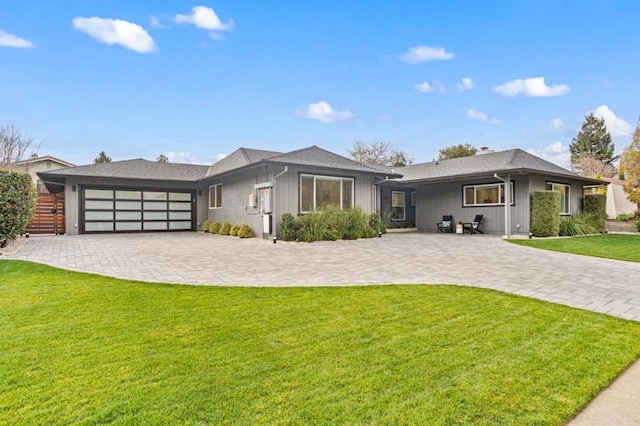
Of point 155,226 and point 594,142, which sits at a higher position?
point 594,142

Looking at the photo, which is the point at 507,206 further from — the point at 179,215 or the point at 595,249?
the point at 179,215

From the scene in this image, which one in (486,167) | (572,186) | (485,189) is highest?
(486,167)

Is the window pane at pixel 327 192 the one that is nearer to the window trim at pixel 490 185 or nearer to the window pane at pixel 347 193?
the window pane at pixel 347 193

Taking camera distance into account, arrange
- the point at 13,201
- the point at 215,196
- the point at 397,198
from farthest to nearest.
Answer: the point at 397,198 < the point at 215,196 < the point at 13,201

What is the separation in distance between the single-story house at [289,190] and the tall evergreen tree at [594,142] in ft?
98.7

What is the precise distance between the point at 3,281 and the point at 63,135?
20023 mm

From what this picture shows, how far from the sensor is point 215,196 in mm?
16625

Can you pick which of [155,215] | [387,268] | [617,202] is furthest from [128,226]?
[617,202]

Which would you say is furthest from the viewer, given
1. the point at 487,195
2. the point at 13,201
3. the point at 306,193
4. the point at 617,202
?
the point at 617,202

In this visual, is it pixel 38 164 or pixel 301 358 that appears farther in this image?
pixel 38 164

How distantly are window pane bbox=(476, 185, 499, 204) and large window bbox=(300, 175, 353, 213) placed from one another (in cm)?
596

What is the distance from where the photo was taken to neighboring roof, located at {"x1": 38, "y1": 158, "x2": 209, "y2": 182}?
14391 millimetres

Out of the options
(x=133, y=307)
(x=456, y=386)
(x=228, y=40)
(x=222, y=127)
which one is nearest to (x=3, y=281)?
(x=133, y=307)

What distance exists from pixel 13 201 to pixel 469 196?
15.9 m
